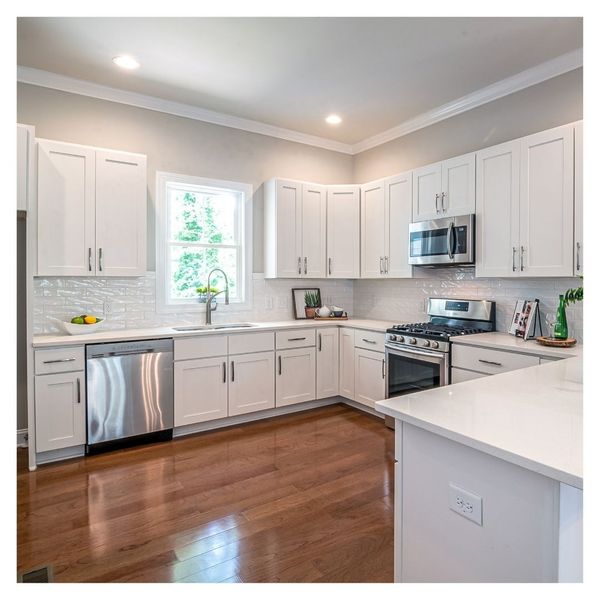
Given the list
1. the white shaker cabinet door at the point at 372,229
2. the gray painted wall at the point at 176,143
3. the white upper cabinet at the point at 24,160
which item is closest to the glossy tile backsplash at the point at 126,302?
the gray painted wall at the point at 176,143

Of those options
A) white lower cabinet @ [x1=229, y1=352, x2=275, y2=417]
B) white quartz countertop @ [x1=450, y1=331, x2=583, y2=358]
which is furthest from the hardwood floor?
white quartz countertop @ [x1=450, y1=331, x2=583, y2=358]

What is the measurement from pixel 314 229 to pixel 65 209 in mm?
2356

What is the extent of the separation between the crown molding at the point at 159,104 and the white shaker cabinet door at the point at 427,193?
1.47 metres

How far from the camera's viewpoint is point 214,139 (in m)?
4.07

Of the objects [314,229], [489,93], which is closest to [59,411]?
[314,229]

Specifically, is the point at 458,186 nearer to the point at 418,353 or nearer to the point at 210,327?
the point at 418,353

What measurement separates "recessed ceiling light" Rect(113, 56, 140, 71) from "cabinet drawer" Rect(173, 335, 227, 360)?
7.06 ft

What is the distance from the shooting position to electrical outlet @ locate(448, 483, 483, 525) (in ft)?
3.58

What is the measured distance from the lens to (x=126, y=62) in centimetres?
302

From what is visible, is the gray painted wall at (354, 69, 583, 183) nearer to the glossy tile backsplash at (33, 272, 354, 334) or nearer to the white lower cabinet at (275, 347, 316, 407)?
the glossy tile backsplash at (33, 272, 354, 334)

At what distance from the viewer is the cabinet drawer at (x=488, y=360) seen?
8.68 feet

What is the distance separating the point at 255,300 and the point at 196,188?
1292 mm

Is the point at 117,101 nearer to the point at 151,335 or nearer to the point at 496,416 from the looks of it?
the point at 151,335
